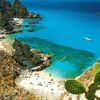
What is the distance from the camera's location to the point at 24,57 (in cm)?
3888

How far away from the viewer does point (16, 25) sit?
73.3m

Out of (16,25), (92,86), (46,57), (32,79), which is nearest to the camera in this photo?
(92,86)

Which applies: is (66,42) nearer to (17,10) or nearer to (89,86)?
(17,10)

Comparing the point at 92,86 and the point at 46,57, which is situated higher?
the point at 92,86

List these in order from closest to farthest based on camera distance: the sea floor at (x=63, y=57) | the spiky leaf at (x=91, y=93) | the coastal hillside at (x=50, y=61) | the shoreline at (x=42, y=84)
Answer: the spiky leaf at (x=91, y=93), the coastal hillside at (x=50, y=61), the shoreline at (x=42, y=84), the sea floor at (x=63, y=57)

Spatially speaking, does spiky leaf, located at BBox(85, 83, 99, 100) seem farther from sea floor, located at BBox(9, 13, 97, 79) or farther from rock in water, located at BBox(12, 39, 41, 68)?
rock in water, located at BBox(12, 39, 41, 68)

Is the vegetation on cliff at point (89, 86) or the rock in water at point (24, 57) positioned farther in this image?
the rock in water at point (24, 57)

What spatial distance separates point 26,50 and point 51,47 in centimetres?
1217

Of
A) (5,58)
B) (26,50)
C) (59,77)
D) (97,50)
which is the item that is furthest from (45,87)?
(97,50)

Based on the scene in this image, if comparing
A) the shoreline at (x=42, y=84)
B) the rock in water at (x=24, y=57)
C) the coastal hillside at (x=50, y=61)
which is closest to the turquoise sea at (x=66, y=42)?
the coastal hillside at (x=50, y=61)

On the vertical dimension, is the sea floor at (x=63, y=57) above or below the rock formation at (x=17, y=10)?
above

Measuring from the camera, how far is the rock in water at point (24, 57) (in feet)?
124

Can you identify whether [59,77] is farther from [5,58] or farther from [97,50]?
[97,50]

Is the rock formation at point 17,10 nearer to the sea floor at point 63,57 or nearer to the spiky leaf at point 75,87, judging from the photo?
the sea floor at point 63,57
